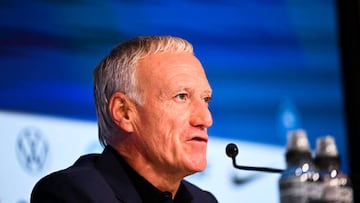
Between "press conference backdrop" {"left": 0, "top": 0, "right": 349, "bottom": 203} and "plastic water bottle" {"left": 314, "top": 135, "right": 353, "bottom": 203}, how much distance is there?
125 cm

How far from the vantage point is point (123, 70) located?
246cm

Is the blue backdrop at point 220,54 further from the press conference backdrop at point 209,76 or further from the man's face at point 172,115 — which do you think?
the man's face at point 172,115

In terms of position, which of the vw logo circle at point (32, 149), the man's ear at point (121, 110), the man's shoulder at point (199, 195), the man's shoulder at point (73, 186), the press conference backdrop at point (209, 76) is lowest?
the man's shoulder at point (73, 186)

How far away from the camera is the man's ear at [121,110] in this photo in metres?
2.46


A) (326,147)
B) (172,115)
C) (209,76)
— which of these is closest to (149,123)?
(172,115)

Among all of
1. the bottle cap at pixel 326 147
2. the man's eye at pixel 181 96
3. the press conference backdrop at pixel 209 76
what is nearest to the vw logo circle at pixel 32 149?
the press conference backdrop at pixel 209 76

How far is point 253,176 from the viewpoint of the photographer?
3.84 metres

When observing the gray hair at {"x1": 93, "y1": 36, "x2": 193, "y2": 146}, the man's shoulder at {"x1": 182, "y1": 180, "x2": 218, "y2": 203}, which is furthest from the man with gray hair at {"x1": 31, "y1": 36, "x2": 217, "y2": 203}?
the man's shoulder at {"x1": 182, "y1": 180, "x2": 218, "y2": 203}

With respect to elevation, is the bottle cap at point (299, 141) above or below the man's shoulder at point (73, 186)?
above

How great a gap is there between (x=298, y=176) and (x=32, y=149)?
1.33 metres

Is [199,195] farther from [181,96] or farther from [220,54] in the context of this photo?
[220,54]

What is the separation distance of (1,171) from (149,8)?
1003 millimetres

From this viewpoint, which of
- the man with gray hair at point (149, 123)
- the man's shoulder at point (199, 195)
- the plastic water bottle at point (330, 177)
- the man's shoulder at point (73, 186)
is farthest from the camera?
the man's shoulder at point (199, 195)

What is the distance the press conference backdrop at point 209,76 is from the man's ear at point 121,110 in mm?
810
